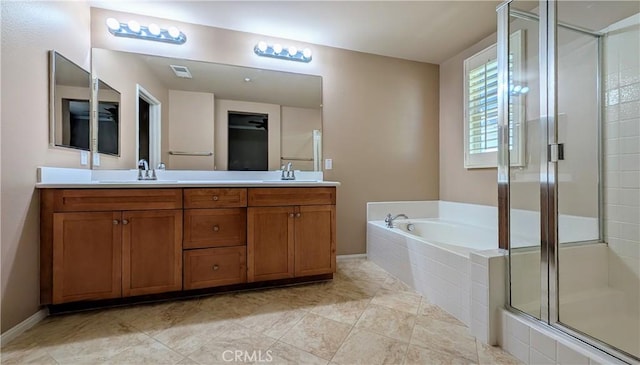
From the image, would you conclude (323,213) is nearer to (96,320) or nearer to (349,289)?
(349,289)

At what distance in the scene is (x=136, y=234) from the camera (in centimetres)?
175

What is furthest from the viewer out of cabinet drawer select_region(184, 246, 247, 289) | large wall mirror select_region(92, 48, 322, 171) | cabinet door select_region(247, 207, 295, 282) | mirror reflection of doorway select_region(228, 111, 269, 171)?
mirror reflection of doorway select_region(228, 111, 269, 171)

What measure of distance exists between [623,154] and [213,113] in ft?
9.59

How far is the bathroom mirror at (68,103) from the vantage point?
1736 mm

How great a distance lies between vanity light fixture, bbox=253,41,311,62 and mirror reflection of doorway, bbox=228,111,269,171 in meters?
0.58

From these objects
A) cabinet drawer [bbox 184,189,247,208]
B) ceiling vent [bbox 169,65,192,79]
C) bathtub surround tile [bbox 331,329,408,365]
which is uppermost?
ceiling vent [bbox 169,65,192,79]

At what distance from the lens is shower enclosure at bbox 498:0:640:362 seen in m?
1.40

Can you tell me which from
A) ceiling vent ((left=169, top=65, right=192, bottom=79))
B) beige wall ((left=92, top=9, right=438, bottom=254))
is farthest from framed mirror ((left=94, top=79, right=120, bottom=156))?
beige wall ((left=92, top=9, right=438, bottom=254))

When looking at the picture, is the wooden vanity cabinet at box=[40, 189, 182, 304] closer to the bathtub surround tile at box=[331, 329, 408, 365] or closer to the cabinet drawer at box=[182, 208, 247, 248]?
the cabinet drawer at box=[182, 208, 247, 248]

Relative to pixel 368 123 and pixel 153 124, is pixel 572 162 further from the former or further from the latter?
pixel 153 124

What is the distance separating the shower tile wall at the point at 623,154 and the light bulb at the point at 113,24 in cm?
347

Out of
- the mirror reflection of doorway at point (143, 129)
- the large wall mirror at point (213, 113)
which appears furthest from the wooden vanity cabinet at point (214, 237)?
the mirror reflection of doorway at point (143, 129)

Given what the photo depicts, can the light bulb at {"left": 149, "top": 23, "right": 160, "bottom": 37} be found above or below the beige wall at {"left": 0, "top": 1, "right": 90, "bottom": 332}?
above

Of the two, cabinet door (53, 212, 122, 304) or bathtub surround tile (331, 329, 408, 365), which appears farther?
cabinet door (53, 212, 122, 304)
